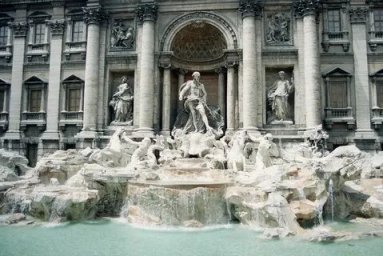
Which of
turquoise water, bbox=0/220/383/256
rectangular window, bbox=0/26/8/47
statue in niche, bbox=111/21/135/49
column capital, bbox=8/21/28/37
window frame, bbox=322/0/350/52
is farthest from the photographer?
rectangular window, bbox=0/26/8/47

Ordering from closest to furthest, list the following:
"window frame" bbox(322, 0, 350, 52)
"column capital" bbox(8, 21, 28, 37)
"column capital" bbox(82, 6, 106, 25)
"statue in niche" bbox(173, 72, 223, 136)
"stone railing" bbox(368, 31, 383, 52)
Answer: "statue in niche" bbox(173, 72, 223, 136), "stone railing" bbox(368, 31, 383, 52), "window frame" bbox(322, 0, 350, 52), "column capital" bbox(82, 6, 106, 25), "column capital" bbox(8, 21, 28, 37)

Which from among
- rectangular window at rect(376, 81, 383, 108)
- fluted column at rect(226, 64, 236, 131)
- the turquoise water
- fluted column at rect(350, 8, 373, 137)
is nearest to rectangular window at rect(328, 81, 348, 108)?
fluted column at rect(350, 8, 373, 137)

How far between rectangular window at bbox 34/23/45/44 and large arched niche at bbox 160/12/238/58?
900 cm

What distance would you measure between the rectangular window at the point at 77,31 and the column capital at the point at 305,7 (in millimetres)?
14237

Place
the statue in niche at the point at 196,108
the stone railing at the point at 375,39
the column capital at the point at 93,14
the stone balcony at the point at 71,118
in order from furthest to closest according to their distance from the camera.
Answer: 1. the stone balcony at the point at 71,118
2. the column capital at the point at 93,14
3. the stone railing at the point at 375,39
4. the statue in niche at the point at 196,108

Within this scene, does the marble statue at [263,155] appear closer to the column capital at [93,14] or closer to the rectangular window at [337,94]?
the rectangular window at [337,94]

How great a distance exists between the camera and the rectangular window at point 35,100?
2419 centimetres

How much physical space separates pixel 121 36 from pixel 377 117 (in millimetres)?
16788

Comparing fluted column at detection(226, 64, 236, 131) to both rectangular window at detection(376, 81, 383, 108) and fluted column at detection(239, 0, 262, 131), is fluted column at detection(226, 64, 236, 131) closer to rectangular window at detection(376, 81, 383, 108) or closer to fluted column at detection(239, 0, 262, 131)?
fluted column at detection(239, 0, 262, 131)

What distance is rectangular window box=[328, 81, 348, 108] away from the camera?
2134 cm

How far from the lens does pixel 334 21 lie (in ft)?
72.4

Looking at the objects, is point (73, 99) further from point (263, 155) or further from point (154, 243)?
point (154, 243)

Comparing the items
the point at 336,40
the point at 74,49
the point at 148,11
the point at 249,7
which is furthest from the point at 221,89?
the point at 74,49

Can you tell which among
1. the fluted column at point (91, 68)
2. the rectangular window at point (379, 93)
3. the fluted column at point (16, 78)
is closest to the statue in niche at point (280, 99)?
the rectangular window at point (379, 93)
